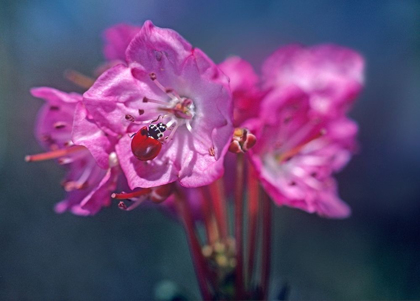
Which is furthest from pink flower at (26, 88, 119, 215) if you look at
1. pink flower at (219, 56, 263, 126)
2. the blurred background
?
the blurred background

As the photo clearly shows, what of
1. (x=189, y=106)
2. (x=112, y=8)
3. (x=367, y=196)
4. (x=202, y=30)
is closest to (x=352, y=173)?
(x=367, y=196)

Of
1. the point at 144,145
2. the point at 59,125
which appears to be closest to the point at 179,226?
the point at 59,125

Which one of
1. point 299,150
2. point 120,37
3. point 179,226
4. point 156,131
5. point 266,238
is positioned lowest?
point 179,226

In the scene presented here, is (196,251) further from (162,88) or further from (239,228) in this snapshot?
(162,88)

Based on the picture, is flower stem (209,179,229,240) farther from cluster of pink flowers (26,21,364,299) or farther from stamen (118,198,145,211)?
stamen (118,198,145,211)

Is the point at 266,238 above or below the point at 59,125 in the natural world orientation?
below

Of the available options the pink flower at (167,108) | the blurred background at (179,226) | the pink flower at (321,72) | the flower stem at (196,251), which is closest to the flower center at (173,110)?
the pink flower at (167,108)
